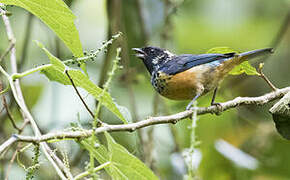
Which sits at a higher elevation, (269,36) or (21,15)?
(21,15)

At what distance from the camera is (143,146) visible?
14.5 ft

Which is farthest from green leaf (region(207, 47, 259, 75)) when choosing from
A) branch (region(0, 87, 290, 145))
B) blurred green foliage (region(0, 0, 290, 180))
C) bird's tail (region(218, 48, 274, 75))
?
blurred green foliage (region(0, 0, 290, 180))

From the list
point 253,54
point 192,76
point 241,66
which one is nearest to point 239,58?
point 253,54

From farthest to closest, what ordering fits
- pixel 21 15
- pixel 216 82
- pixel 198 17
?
pixel 198 17 → pixel 21 15 → pixel 216 82

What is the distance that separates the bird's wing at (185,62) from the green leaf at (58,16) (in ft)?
6.60

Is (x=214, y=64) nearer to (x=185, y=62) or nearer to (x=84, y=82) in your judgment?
(x=185, y=62)

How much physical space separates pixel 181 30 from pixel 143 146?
120 inches

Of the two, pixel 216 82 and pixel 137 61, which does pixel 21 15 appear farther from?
pixel 216 82

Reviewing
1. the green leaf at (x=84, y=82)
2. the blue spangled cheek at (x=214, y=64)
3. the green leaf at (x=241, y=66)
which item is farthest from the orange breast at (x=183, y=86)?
the green leaf at (x=84, y=82)

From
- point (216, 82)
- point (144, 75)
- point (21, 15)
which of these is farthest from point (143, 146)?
point (21, 15)

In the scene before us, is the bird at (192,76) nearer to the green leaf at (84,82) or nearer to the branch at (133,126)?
the branch at (133,126)

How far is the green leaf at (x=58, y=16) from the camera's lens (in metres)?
2.13

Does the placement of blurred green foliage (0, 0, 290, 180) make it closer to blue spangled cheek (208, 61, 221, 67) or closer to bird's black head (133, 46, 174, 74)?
bird's black head (133, 46, 174, 74)

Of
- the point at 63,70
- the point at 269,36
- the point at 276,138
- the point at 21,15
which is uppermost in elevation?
the point at 63,70
